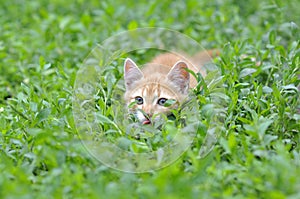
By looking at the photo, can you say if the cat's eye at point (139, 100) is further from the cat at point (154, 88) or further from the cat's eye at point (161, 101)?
the cat's eye at point (161, 101)

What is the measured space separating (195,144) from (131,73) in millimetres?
1154

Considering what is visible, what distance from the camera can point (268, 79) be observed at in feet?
16.6

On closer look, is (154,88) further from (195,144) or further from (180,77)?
(195,144)

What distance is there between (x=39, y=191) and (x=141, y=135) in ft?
3.07

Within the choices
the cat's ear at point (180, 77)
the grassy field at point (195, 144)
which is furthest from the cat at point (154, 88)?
the grassy field at point (195, 144)

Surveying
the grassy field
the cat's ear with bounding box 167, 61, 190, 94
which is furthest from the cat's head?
the grassy field

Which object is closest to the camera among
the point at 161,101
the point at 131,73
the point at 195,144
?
the point at 195,144

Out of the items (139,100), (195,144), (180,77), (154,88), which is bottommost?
(195,144)

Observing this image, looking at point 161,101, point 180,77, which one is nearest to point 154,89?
point 161,101

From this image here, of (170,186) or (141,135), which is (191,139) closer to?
(141,135)

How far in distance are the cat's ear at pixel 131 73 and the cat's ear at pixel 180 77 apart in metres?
0.28

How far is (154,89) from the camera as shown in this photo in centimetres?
475

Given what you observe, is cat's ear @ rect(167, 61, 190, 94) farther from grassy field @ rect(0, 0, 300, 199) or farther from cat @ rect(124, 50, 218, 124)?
grassy field @ rect(0, 0, 300, 199)

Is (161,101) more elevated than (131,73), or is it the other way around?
(131,73)
